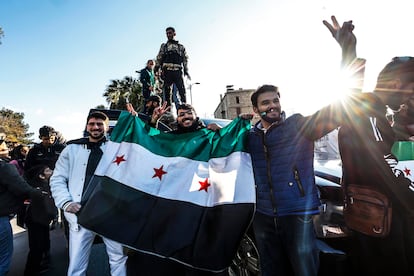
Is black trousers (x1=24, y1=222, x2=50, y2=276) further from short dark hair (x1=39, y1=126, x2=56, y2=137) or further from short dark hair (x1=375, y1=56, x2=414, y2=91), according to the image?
short dark hair (x1=375, y1=56, x2=414, y2=91)

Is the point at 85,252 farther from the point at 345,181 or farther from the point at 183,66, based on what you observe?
the point at 183,66

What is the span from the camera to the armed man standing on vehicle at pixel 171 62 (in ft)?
22.2

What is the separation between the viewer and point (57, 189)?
2928mm

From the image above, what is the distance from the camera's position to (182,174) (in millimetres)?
2822

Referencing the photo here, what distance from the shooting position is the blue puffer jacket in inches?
83.5

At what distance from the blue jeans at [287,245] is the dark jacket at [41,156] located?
365 cm

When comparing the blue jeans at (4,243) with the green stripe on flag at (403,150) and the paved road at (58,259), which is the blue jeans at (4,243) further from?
the green stripe on flag at (403,150)

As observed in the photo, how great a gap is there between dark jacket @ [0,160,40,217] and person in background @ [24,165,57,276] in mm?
592

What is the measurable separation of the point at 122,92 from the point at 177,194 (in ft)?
99.1

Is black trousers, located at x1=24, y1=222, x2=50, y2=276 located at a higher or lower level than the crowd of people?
lower

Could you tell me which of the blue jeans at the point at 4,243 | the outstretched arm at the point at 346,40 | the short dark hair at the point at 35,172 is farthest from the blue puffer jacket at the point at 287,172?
the short dark hair at the point at 35,172

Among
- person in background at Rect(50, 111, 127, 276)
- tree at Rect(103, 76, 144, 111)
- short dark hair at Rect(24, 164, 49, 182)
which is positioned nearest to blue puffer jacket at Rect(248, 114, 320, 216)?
person in background at Rect(50, 111, 127, 276)

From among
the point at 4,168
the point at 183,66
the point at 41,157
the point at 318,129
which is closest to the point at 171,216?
the point at 318,129

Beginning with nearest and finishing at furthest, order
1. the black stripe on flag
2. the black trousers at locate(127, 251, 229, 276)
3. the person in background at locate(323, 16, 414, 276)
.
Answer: the person in background at locate(323, 16, 414, 276)
the black stripe on flag
the black trousers at locate(127, 251, 229, 276)
